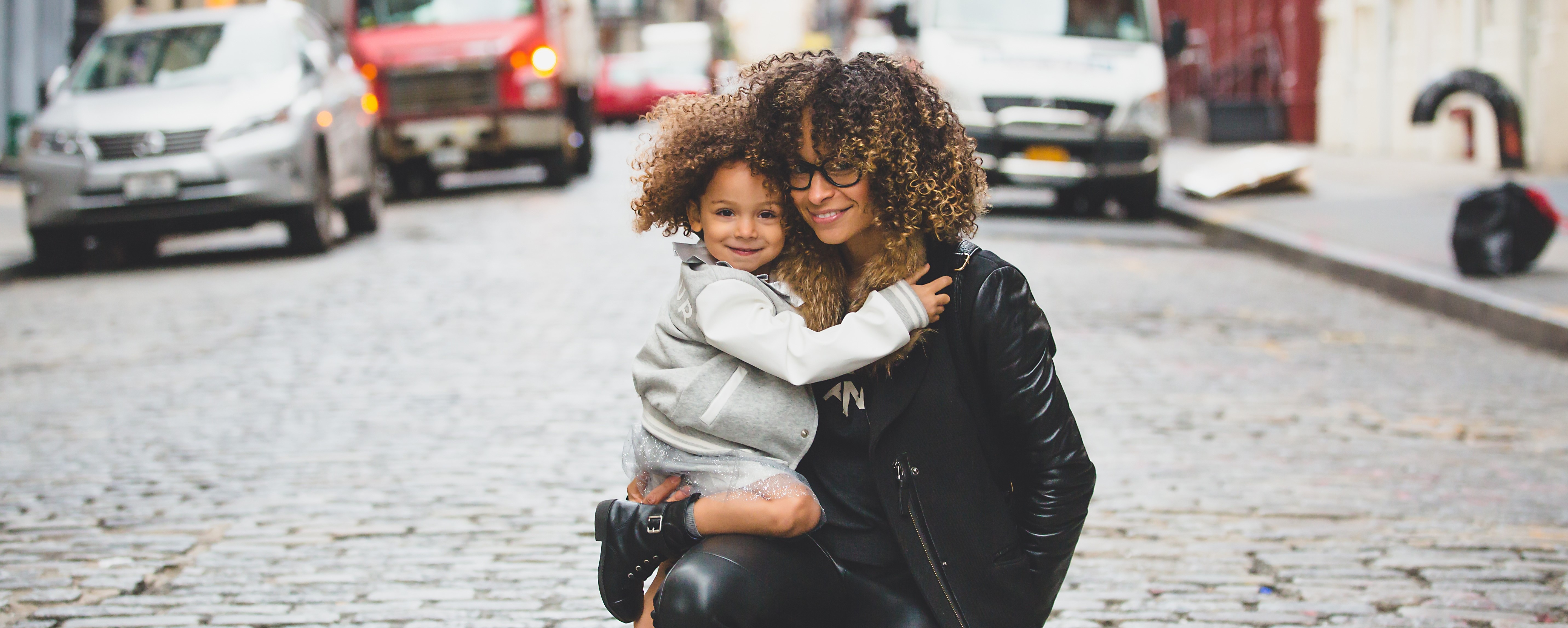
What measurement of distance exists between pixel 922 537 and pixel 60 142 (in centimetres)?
1057

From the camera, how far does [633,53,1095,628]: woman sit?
2.39 meters

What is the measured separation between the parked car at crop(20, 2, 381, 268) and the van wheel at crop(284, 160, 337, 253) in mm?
11

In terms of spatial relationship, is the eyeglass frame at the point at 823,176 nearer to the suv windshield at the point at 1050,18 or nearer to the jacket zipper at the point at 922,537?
the jacket zipper at the point at 922,537

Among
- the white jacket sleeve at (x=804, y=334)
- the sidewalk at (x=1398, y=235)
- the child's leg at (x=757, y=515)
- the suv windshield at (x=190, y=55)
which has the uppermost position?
the suv windshield at (x=190, y=55)

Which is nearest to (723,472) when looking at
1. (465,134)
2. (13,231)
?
(13,231)

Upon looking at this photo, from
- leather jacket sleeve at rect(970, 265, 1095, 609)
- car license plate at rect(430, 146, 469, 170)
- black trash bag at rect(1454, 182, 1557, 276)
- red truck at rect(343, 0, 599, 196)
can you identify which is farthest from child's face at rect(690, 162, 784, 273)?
car license plate at rect(430, 146, 469, 170)

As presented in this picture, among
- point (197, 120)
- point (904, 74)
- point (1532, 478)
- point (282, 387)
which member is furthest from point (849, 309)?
point (197, 120)

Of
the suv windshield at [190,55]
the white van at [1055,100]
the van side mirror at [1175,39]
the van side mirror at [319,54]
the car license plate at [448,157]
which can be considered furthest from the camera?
the car license plate at [448,157]

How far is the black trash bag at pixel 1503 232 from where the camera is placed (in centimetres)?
913

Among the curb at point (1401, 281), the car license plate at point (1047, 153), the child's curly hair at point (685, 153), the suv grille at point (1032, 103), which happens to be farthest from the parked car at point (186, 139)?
the child's curly hair at point (685, 153)

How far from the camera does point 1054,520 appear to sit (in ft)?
8.18

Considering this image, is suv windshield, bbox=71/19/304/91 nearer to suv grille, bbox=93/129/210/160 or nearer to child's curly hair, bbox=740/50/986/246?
suv grille, bbox=93/129/210/160

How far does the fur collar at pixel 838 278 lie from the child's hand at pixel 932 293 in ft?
0.04

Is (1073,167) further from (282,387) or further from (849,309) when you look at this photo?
(849,309)
